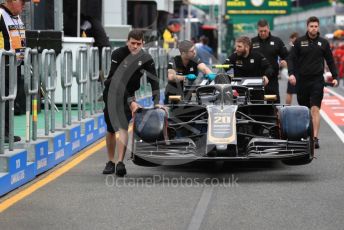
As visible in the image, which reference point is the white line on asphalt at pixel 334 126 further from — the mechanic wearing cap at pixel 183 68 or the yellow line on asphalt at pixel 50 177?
the yellow line on asphalt at pixel 50 177

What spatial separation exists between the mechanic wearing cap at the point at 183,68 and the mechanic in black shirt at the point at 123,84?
5.29ft

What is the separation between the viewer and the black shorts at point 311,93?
50.9 feet

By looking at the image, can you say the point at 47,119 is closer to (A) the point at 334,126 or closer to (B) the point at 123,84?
(B) the point at 123,84

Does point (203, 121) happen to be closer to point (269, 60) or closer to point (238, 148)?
point (238, 148)

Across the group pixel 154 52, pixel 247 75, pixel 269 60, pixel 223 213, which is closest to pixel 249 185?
pixel 223 213

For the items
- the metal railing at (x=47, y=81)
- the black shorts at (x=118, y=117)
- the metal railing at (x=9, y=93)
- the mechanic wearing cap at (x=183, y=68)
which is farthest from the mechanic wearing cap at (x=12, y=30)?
the mechanic wearing cap at (x=183, y=68)

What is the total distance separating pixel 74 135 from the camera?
14.8m

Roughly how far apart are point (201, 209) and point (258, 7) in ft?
205

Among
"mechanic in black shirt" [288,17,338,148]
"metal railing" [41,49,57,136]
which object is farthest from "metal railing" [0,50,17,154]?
"mechanic in black shirt" [288,17,338,148]

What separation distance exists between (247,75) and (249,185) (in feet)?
12.9

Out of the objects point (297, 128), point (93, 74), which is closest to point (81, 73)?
point (93, 74)

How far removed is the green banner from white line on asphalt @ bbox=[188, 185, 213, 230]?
6015 centimetres

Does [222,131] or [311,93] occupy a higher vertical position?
[311,93]

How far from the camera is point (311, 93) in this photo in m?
15.6
